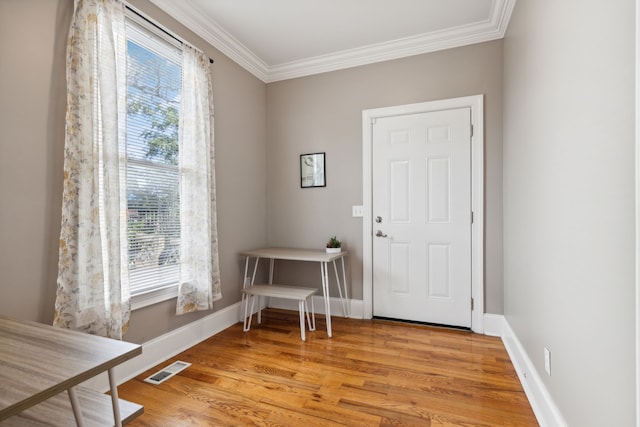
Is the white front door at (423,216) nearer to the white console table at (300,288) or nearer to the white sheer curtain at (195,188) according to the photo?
the white console table at (300,288)

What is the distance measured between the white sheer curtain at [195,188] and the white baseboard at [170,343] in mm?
224

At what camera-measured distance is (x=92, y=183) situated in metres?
1.77

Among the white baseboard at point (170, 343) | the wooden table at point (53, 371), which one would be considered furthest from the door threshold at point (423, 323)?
the wooden table at point (53, 371)

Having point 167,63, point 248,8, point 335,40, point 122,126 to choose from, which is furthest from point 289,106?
point 122,126

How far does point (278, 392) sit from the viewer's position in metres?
1.93

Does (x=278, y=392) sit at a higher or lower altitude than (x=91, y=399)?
lower

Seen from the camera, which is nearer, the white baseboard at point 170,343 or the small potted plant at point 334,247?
the white baseboard at point 170,343

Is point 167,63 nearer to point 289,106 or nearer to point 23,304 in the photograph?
point 289,106

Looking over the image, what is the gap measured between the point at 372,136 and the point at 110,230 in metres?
2.35

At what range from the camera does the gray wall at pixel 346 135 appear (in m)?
2.78

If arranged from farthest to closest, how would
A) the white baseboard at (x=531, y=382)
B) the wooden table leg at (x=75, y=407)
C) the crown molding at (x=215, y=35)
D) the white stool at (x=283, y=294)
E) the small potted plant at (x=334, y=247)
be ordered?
the small potted plant at (x=334, y=247) → the white stool at (x=283, y=294) → the crown molding at (x=215, y=35) → the white baseboard at (x=531, y=382) → the wooden table leg at (x=75, y=407)

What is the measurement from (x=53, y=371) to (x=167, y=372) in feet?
5.04

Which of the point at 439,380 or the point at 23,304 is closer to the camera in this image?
the point at 23,304

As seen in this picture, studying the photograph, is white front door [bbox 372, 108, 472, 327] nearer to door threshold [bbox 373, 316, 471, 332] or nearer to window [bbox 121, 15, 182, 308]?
door threshold [bbox 373, 316, 471, 332]
